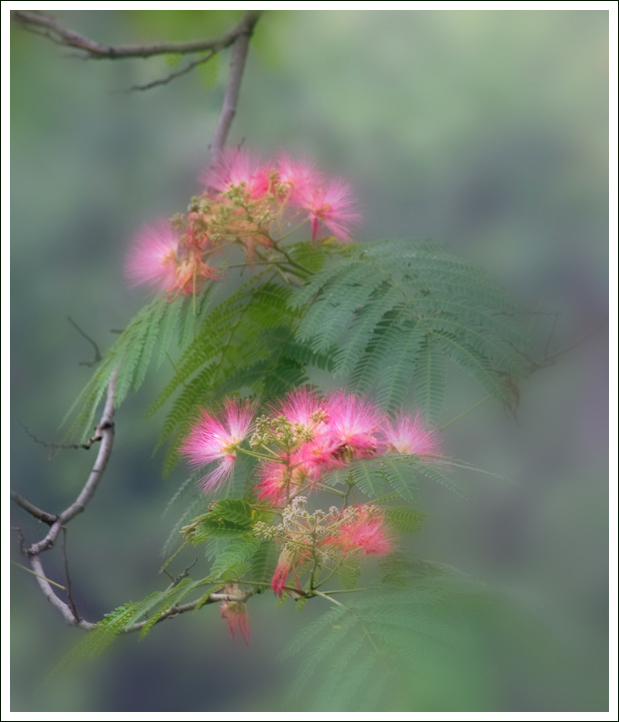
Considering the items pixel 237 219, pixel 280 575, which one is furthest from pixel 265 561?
pixel 237 219

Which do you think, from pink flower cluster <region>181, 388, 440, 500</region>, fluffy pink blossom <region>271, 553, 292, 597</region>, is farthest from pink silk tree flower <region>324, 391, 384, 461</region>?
fluffy pink blossom <region>271, 553, 292, 597</region>

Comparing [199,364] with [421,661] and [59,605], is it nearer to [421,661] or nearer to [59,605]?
[59,605]

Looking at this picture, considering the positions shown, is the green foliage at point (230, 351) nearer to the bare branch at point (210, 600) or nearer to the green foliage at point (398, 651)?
the bare branch at point (210, 600)

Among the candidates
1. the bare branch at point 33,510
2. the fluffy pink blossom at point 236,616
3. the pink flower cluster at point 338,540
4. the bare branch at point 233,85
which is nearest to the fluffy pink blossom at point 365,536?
the pink flower cluster at point 338,540

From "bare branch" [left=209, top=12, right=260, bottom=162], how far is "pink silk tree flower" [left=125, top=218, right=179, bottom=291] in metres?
0.33

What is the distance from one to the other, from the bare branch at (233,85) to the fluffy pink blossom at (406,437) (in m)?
0.72

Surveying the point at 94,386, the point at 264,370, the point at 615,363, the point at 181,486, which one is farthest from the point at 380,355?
the point at 615,363

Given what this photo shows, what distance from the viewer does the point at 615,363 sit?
1053 mm

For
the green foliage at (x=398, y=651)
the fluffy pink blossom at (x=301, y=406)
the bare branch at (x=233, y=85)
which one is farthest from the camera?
the bare branch at (x=233, y=85)

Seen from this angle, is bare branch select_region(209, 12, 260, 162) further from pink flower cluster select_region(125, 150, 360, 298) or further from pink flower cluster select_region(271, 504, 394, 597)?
pink flower cluster select_region(271, 504, 394, 597)

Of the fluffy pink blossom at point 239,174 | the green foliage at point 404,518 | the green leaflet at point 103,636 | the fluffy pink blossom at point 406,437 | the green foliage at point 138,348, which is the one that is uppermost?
the fluffy pink blossom at point 239,174

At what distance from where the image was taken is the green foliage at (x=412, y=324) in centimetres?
64

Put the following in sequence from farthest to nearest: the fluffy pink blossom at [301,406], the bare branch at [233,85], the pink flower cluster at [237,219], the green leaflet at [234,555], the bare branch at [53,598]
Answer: the bare branch at [233,85] → the bare branch at [53,598] → the pink flower cluster at [237,219] → the fluffy pink blossom at [301,406] → the green leaflet at [234,555]

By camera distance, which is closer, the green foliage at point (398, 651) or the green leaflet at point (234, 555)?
the green foliage at point (398, 651)
